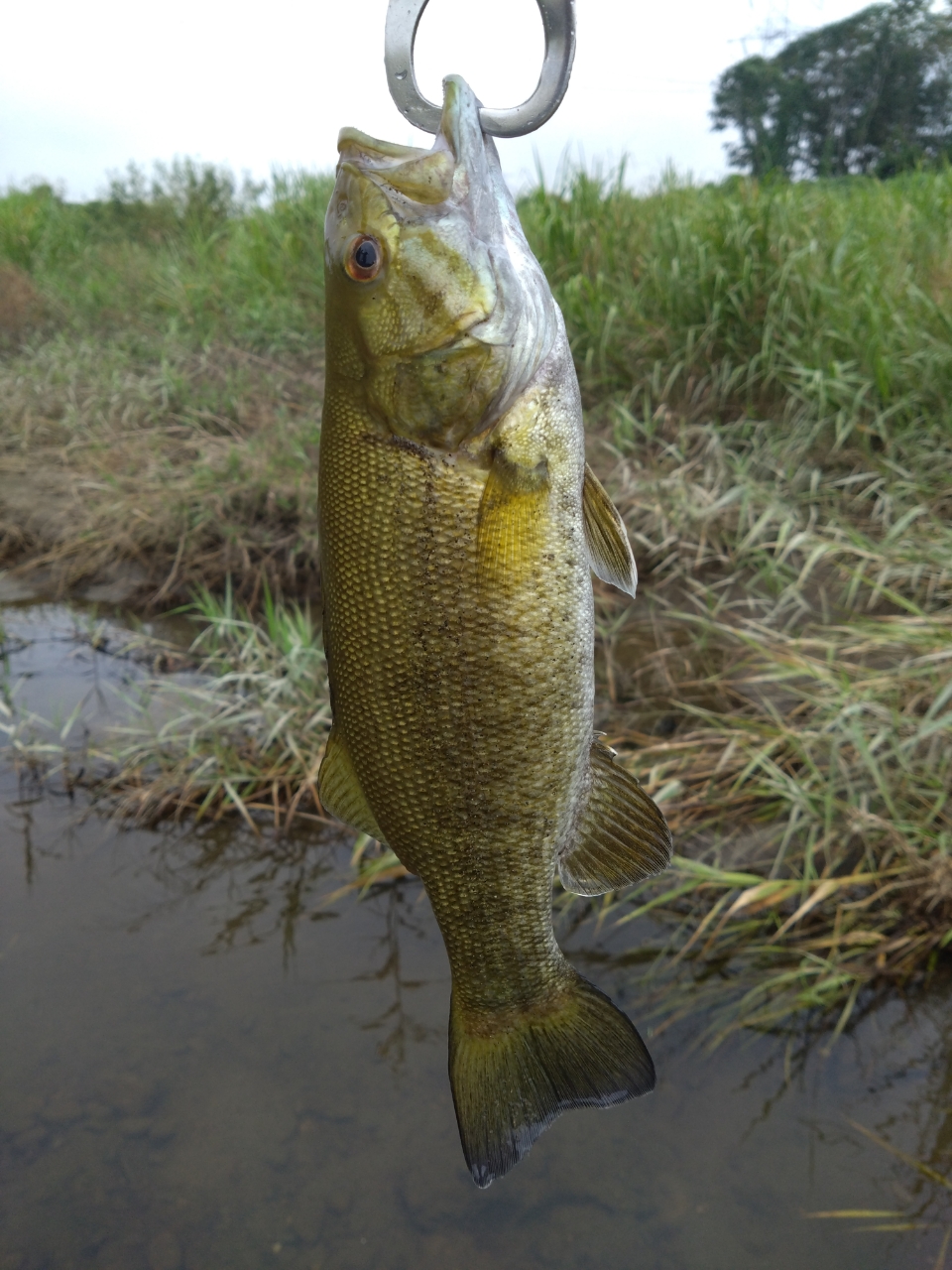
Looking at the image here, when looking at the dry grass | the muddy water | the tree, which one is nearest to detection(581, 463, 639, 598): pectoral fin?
the muddy water

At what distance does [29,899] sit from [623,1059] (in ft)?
11.6

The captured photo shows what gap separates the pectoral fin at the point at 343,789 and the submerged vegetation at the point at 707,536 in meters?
2.33

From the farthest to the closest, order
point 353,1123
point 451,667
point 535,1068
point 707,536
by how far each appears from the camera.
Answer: point 707,536 < point 353,1123 < point 535,1068 < point 451,667

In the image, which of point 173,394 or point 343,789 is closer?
point 343,789

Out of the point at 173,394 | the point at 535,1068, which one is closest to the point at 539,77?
the point at 535,1068

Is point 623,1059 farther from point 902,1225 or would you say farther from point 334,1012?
point 334,1012

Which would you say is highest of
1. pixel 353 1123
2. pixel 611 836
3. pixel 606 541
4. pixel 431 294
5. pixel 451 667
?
pixel 431 294

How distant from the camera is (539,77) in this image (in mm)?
931

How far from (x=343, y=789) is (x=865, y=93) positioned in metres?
7.73

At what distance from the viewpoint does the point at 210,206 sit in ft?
33.8

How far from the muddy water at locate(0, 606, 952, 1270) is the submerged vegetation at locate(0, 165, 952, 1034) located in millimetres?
266

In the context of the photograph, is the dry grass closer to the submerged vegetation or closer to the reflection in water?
the submerged vegetation

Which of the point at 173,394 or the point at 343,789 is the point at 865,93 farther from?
the point at 343,789

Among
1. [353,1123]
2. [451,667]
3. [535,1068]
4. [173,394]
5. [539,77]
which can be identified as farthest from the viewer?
[173,394]
